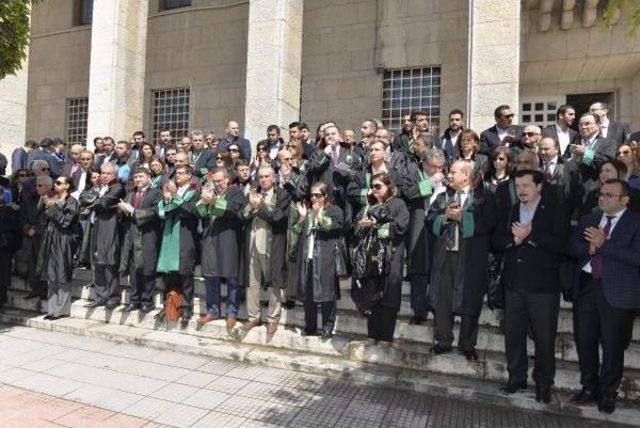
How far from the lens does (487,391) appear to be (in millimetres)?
4715

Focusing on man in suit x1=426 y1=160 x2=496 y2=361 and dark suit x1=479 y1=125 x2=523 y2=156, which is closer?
man in suit x1=426 y1=160 x2=496 y2=361

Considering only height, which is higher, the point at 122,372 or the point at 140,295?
the point at 140,295

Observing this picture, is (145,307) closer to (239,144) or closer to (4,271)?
(4,271)

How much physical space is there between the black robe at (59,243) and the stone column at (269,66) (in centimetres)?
398

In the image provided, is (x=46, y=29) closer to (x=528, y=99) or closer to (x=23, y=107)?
(x=23, y=107)

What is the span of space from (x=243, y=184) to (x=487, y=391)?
3.90 m

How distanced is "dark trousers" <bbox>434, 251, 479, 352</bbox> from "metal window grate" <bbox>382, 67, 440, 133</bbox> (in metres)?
7.74

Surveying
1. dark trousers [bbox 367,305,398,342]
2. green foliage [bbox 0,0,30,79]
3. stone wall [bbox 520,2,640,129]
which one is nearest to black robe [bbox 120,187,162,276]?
green foliage [bbox 0,0,30,79]

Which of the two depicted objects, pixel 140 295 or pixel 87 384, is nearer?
pixel 87 384

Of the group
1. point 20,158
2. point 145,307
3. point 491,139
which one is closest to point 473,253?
point 491,139

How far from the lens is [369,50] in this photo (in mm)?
12859

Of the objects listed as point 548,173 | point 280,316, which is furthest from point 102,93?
point 548,173

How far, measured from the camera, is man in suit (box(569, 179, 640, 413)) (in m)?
4.21

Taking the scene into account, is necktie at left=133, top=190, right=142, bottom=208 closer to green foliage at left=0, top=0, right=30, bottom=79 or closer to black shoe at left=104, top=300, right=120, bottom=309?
black shoe at left=104, top=300, right=120, bottom=309
